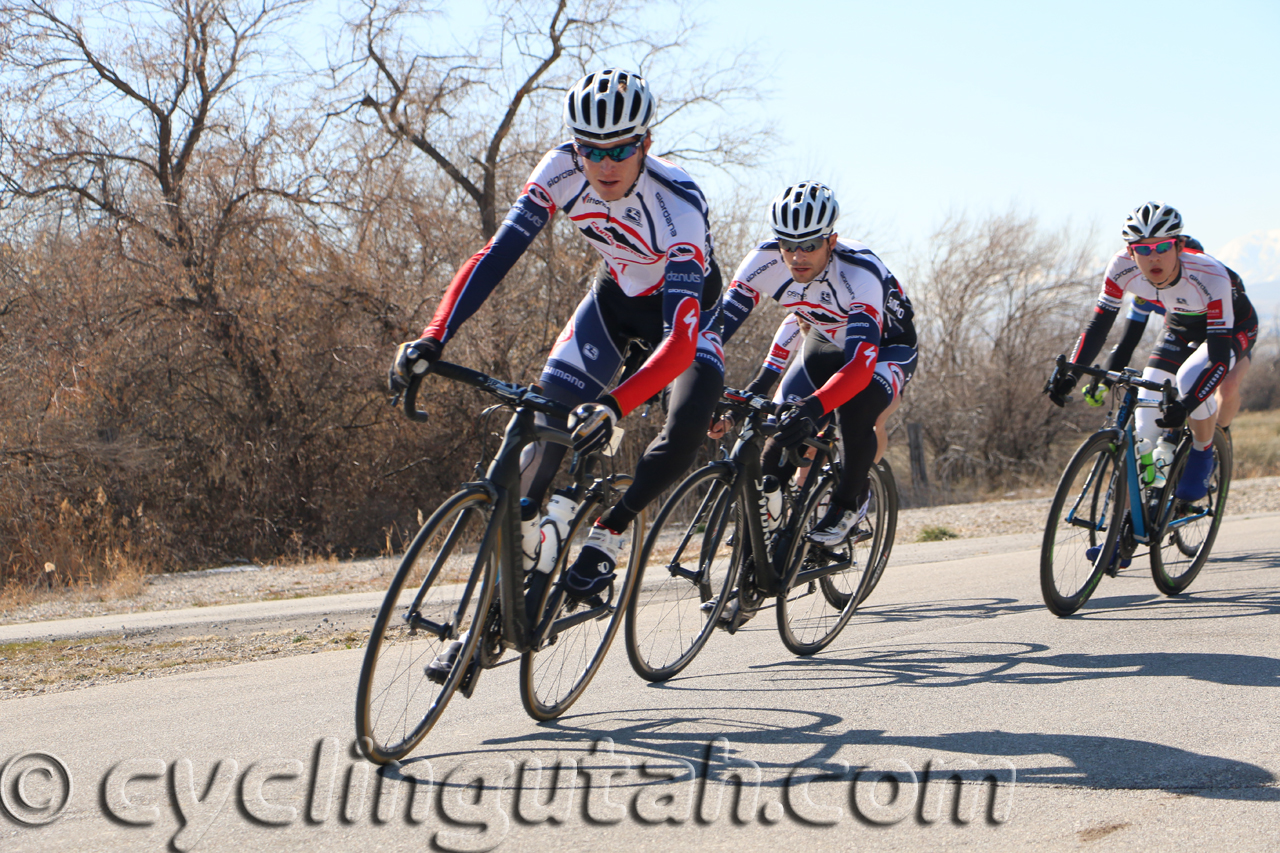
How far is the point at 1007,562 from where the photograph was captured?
8.82 meters

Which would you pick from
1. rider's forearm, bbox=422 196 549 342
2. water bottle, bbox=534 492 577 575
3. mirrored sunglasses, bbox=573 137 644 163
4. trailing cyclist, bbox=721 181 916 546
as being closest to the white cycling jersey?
trailing cyclist, bbox=721 181 916 546

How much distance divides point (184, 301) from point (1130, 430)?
12.8m

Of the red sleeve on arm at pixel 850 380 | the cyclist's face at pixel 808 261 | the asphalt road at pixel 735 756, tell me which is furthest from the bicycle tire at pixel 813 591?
the cyclist's face at pixel 808 261

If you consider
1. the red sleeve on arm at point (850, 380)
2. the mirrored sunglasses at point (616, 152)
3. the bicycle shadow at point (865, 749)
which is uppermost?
the mirrored sunglasses at point (616, 152)

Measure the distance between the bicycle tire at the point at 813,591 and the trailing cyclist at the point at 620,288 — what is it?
1.05 meters

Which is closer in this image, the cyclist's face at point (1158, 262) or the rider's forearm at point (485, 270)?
the rider's forearm at point (485, 270)

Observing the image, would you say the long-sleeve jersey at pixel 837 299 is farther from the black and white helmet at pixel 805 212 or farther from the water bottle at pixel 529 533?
the water bottle at pixel 529 533

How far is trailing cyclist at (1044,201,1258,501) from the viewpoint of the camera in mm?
6680

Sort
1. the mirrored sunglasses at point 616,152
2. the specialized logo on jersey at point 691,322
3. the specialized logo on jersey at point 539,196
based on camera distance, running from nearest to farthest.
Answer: the specialized logo on jersey at point 691,322
the mirrored sunglasses at point 616,152
the specialized logo on jersey at point 539,196

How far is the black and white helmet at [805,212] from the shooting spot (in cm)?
551

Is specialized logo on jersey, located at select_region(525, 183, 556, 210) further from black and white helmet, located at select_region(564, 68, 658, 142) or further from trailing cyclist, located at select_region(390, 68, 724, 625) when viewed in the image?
black and white helmet, located at select_region(564, 68, 658, 142)

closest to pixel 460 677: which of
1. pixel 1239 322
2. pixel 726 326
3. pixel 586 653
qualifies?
pixel 586 653

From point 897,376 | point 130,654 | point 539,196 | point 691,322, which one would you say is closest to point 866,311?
point 897,376

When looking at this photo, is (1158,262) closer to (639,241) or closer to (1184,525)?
(1184,525)
